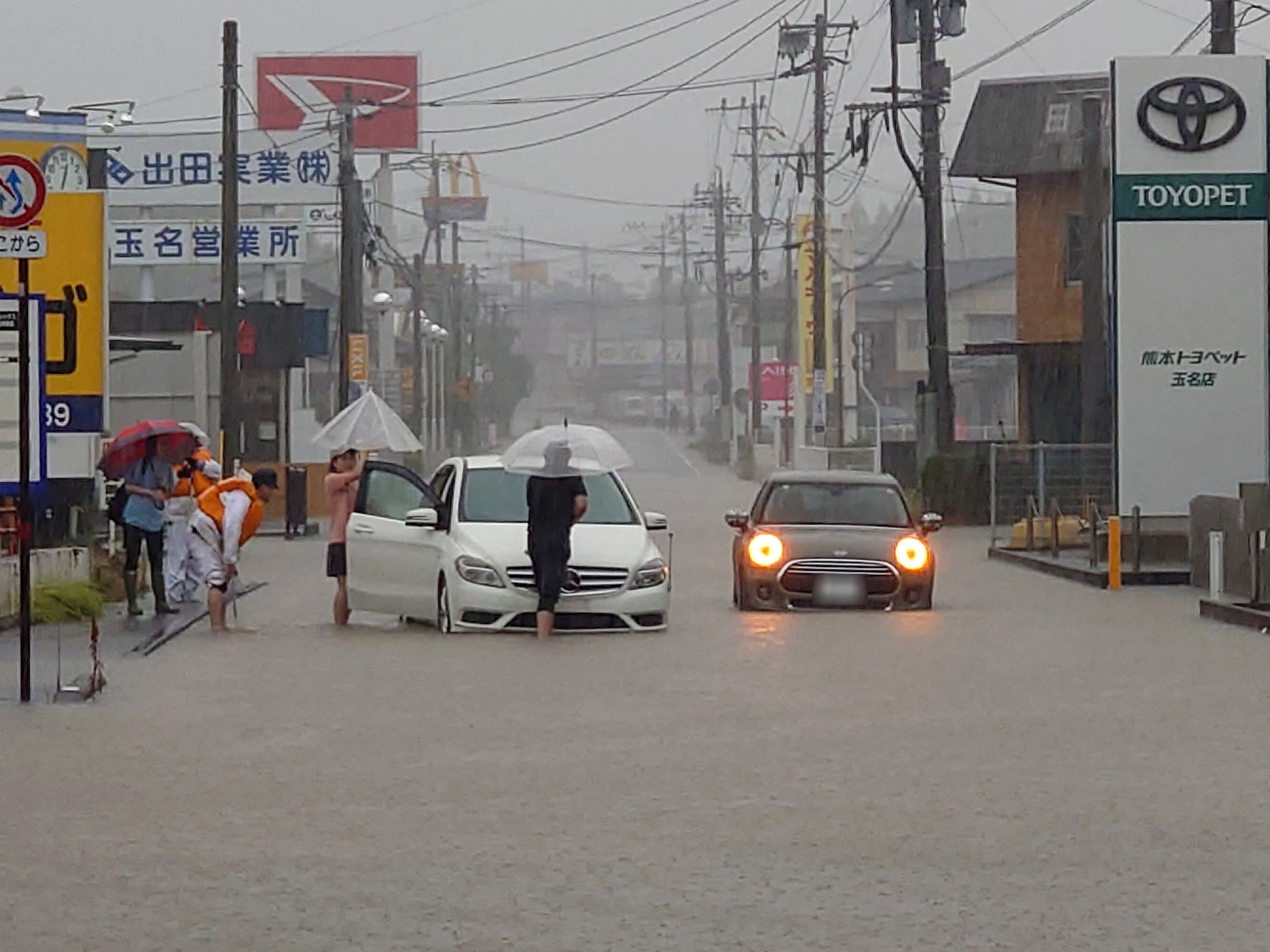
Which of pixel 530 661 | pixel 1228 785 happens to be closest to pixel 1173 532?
pixel 530 661

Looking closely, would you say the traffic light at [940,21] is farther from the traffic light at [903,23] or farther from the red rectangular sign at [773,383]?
the red rectangular sign at [773,383]

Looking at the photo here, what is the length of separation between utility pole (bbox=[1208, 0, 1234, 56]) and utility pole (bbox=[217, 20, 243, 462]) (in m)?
14.6

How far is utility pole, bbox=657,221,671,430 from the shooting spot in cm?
15288

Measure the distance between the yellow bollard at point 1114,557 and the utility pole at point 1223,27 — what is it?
24.7 ft

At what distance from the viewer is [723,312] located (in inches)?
3647

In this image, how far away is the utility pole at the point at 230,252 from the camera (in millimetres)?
37000

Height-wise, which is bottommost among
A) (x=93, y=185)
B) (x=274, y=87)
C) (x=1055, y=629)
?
(x=1055, y=629)

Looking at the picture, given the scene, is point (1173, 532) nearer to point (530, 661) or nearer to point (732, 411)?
point (530, 661)

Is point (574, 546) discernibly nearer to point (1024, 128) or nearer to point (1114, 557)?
point (1114, 557)

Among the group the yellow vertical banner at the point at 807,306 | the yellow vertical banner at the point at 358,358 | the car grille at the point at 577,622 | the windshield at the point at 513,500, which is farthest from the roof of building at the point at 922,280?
the car grille at the point at 577,622

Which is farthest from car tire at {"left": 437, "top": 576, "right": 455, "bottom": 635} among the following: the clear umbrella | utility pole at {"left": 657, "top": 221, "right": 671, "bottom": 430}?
utility pole at {"left": 657, "top": 221, "right": 671, "bottom": 430}

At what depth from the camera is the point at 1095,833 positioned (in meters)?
9.92

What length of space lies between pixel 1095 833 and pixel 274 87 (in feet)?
263

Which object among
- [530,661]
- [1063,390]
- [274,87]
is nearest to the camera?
[530,661]
